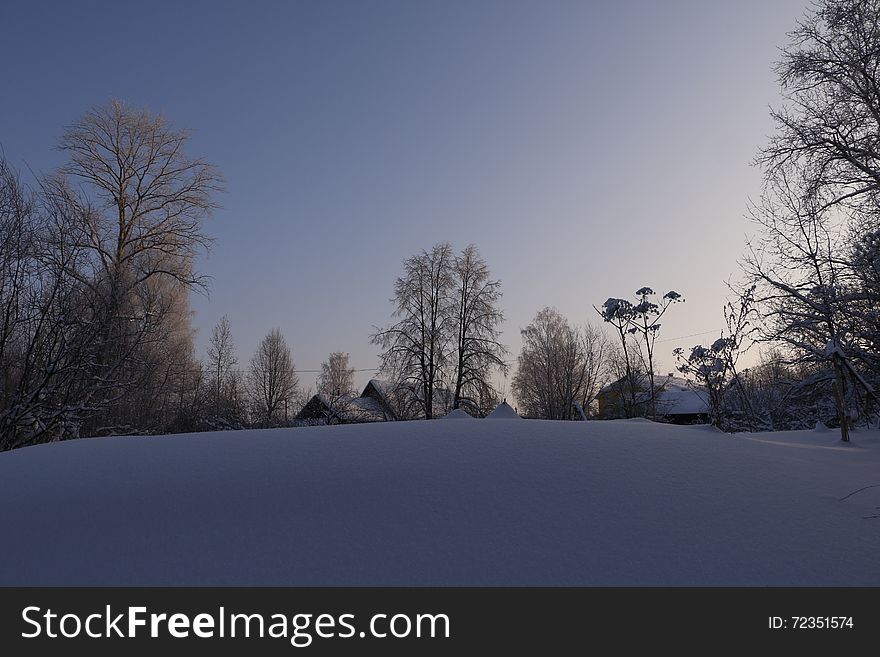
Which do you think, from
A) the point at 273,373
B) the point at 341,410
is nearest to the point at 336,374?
the point at 273,373

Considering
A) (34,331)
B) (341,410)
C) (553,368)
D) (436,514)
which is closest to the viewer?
(436,514)

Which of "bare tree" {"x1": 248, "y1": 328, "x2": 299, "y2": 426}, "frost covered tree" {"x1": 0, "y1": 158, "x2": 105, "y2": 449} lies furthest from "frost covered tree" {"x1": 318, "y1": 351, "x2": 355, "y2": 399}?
"frost covered tree" {"x1": 0, "y1": 158, "x2": 105, "y2": 449}

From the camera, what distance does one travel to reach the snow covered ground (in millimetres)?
1891

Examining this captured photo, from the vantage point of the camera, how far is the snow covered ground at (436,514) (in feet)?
6.20

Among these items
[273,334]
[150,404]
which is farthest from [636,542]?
[273,334]

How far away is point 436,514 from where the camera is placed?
2.25 meters

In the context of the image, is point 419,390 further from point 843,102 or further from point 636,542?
point 636,542

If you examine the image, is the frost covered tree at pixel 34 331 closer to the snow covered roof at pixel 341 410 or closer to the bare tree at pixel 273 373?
the snow covered roof at pixel 341 410

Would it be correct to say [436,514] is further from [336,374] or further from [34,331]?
[336,374]

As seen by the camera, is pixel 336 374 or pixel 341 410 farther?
pixel 336 374

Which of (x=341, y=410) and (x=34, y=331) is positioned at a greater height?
(x=34, y=331)

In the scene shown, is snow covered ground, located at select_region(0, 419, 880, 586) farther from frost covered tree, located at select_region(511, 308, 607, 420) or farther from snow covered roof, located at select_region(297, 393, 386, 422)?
frost covered tree, located at select_region(511, 308, 607, 420)

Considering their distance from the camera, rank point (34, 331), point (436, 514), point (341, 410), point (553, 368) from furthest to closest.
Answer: point (553, 368), point (341, 410), point (34, 331), point (436, 514)
